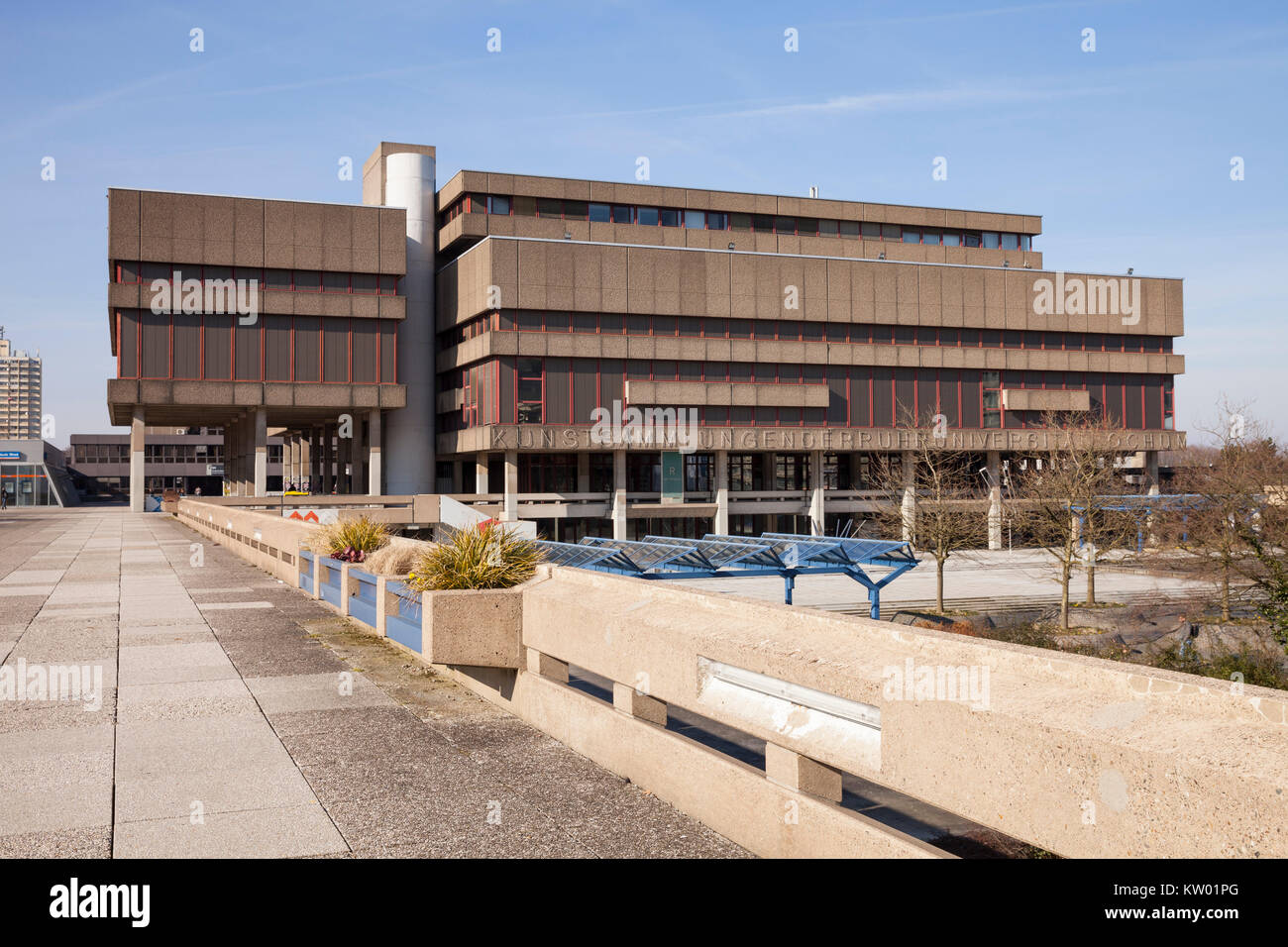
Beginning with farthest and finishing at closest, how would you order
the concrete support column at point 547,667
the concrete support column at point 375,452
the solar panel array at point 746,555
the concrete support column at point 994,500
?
the concrete support column at point 375,452 < the concrete support column at point 994,500 < the solar panel array at point 746,555 < the concrete support column at point 547,667

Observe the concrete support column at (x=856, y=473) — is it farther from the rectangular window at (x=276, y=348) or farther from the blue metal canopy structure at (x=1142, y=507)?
the rectangular window at (x=276, y=348)

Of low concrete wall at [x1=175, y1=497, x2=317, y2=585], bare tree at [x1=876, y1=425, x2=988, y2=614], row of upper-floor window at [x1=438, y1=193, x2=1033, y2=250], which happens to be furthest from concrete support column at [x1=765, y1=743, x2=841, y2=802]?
row of upper-floor window at [x1=438, y1=193, x2=1033, y2=250]

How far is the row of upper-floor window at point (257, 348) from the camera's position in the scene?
58.8m

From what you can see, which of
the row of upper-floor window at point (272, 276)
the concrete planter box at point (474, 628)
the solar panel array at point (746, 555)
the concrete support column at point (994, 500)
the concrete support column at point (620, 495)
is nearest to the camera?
the concrete planter box at point (474, 628)

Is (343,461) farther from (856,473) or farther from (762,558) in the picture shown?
(762,558)

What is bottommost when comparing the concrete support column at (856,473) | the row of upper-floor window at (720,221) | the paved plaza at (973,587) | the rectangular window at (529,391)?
the paved plaza at (973,587)

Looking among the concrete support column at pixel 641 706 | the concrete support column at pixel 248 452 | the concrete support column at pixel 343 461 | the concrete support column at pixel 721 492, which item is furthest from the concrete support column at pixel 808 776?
the concrete support column at pixel 343 461

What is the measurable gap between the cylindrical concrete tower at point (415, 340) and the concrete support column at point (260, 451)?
7606 millimetres

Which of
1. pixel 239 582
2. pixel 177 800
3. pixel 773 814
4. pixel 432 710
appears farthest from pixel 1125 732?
pixel 239 582

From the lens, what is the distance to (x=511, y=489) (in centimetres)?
5791

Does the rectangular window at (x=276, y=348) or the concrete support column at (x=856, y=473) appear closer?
the rectangular window at (x=276, y=348)

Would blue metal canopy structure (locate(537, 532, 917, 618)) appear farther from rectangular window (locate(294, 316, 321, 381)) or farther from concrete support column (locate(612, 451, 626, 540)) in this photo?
rectangular window (locate(294, 316, 321, 381))

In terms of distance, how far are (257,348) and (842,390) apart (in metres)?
34.4

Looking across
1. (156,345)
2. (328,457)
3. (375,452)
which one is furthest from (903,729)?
(328,457)
